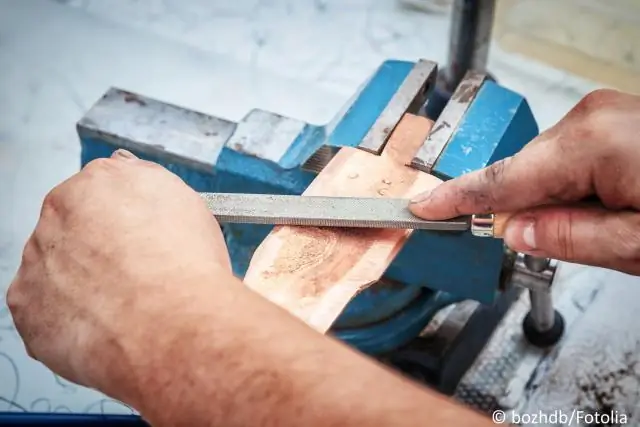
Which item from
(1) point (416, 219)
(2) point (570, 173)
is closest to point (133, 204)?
(1) point (416, 219)

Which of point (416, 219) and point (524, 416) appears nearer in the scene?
point (416, 219)

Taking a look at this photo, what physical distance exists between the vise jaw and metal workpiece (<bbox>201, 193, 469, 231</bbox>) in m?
0.11

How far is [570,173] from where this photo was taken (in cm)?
80

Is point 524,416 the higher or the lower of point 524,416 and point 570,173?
the lower

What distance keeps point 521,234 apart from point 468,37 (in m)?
0.55

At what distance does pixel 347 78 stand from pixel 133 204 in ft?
3.95

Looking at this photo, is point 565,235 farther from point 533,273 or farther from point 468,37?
point 468,37

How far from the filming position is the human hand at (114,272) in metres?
0.68

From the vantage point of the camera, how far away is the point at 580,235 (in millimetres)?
795

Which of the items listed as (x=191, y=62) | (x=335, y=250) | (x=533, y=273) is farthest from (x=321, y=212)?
(x=191, y=62)

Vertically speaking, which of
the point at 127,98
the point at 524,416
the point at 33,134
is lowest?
the point at 524,416

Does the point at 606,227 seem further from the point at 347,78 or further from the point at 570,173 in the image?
the point at 347,78

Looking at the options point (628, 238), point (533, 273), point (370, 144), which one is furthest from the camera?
point (533, 273)

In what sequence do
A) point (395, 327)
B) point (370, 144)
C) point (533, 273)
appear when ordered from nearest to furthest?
point (370, 144) → point (533, 273) → point (395, 327)
